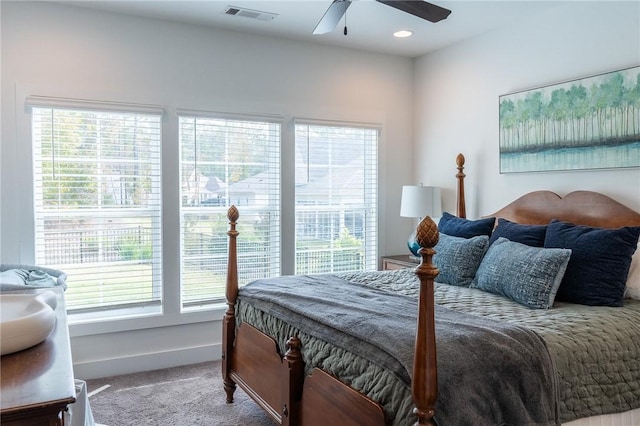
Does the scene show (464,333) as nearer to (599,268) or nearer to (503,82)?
(599,268)

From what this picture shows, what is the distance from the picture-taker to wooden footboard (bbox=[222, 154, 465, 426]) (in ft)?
5.19

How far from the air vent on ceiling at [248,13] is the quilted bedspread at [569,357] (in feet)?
7.57

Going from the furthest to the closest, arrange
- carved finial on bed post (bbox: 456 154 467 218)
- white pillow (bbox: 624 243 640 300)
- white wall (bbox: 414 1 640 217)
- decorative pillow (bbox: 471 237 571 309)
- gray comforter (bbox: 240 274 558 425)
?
1. carved finial on bed post (bbox: 456 154 467 218)
2. white wall (bbox: 414 1 640 217)
3. white pillow (bbox: 624 243 640 300)
4. decorative pillow (bbox: 471 237 571 309)
5. gray comforter (bbox: 240 274 558 425)

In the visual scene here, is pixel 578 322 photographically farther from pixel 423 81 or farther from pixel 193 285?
pixel 423 81

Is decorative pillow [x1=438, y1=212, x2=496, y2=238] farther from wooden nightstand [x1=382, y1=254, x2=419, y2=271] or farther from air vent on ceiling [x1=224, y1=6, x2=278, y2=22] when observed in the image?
air vent on ceiling [x1=224, y1=6, x2=278, y2=22]

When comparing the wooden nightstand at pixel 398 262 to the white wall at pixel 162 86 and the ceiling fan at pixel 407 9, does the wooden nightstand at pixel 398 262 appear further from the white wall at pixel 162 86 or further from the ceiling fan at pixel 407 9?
the ceiling fan at pixel 407 9

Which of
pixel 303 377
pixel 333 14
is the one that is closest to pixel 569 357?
pixel 303 377

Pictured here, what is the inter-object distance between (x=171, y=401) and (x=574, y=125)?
3.28 m

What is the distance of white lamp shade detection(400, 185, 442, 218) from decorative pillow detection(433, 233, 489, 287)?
111cm

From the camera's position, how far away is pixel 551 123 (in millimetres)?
3596

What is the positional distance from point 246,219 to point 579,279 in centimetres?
258

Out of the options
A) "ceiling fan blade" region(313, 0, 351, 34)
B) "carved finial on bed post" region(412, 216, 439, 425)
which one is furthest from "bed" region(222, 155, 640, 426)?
"ceiling fan blade" region(313, 0, 351, 34)

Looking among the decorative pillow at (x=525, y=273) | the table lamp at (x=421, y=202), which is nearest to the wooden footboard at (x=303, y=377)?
the decorative pillow at (x=525, y=273)

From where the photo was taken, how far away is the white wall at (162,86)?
3422 millimetres
